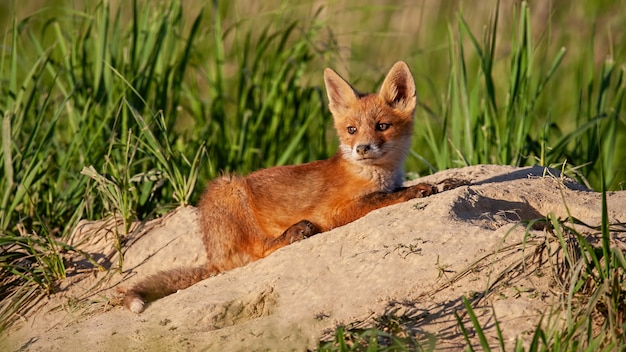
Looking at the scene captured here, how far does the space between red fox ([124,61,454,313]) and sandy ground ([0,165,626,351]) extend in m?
0.36

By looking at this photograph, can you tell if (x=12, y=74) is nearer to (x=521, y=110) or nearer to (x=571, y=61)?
(x=521, y=110)

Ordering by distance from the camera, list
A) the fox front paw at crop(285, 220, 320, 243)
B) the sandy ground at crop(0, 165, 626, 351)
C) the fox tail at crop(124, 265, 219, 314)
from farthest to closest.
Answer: the fox front paw at crop(285, 220, 320, 243), the fox tail at crop(124, 265, 219, 314), the sandy ground at crop(0, 165, 626, 351)

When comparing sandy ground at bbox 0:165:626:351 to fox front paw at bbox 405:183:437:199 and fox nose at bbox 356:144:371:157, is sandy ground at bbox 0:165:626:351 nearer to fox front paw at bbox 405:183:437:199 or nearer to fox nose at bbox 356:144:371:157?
fox front paw at bbox 405:183:437:199

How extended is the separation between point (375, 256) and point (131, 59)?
353cm

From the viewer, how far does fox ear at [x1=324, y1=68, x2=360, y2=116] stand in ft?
18.8

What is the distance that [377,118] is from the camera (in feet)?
18.0

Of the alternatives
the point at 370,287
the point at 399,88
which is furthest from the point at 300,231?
the point at 399,88

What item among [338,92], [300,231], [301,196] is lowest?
[300,231]

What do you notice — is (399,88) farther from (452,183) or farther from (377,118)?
(452,183)

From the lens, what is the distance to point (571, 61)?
426 inches

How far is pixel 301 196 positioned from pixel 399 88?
3.68 ft

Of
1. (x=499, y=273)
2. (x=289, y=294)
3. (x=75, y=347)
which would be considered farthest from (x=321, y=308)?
(x=75, y=347)

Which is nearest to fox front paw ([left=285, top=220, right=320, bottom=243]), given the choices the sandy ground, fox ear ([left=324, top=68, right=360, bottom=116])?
the sandy ground

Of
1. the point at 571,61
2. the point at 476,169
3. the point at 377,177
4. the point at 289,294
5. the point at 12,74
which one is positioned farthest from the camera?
the point at 571,61
